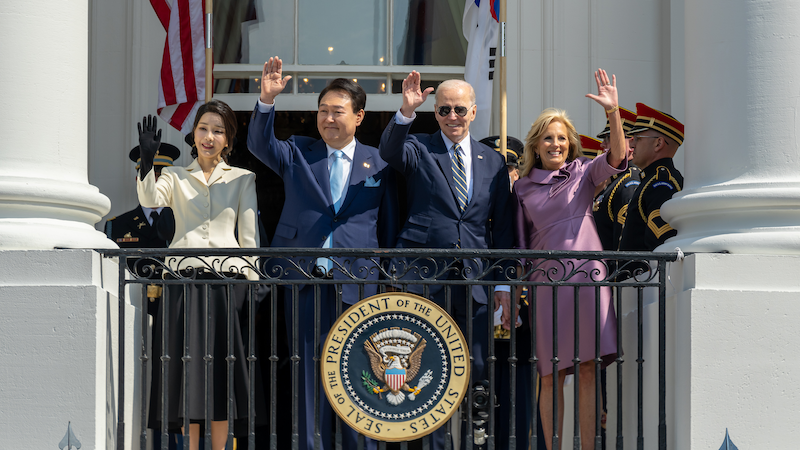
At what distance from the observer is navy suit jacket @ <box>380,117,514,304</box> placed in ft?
17.5

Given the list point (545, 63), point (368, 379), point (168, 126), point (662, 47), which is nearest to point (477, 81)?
point (545, 63)

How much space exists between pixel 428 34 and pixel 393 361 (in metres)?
3.70

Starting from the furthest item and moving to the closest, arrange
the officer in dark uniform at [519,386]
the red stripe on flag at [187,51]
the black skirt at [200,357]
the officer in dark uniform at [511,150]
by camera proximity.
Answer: the red stripe on flag at [187,51] → the officer in dark uniform at [511,150] → the officer in dark uniform at [519,386] → the black skirt at [200,357]

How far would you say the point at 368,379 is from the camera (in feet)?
16.4

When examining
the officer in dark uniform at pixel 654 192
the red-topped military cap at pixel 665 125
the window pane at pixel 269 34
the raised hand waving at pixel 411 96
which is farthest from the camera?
the window pane at pixel 269 34

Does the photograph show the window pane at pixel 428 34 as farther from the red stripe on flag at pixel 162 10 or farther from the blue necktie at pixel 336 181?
the blue necktie at pixel 336 181

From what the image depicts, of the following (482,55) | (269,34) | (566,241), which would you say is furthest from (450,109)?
(269,34)

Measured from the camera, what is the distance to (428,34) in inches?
314

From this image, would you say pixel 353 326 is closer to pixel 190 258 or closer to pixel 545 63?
pixel 190 258

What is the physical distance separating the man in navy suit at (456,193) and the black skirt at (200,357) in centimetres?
96

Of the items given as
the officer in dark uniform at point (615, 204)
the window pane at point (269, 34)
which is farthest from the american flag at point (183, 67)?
the officer in dark uniform at point (615, 204)

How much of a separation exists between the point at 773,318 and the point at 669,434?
2.47 feet

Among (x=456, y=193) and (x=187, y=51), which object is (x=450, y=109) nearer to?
(x=456, y=193)

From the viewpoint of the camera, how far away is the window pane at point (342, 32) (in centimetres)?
793
